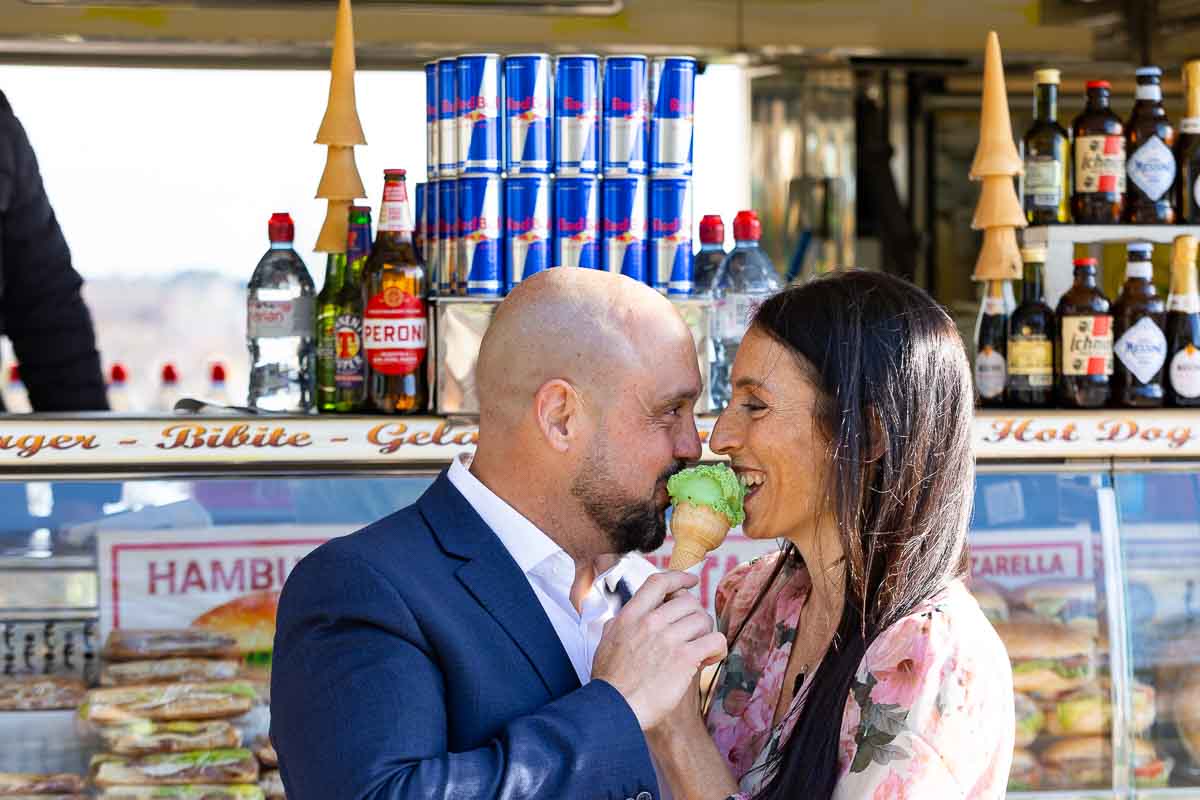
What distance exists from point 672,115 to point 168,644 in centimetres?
152

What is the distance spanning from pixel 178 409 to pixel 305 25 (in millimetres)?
2230

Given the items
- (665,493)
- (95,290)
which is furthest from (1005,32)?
(665,493)

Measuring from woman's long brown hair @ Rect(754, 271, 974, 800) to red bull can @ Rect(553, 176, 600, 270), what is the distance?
3.80 feet

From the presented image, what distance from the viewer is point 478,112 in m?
3.18

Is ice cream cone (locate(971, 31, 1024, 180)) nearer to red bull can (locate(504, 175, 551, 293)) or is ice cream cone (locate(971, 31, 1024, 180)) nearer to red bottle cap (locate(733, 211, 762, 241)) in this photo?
red bottle cap (locate(733, 211, 762, 241))

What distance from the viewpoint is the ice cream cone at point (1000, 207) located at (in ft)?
11.6

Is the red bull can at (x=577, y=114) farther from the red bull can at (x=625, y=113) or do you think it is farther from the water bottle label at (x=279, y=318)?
the water bottle label at (x=279, y=318)

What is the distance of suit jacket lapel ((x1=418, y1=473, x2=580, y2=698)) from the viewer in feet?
6.63

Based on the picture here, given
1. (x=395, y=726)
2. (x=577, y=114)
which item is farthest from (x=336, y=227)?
(x=395, y=726)

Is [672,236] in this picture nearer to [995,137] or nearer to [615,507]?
[995,137]

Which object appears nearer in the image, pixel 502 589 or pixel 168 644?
pixel 502 589

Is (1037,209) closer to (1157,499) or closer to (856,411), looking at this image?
(1157,499)

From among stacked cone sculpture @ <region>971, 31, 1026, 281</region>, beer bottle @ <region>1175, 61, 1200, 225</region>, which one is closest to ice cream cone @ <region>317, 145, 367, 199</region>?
stacked cone sculpture @ <region>971, 31, 1026, 281</region>

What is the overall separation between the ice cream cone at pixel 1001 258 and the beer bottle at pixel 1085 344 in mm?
140
